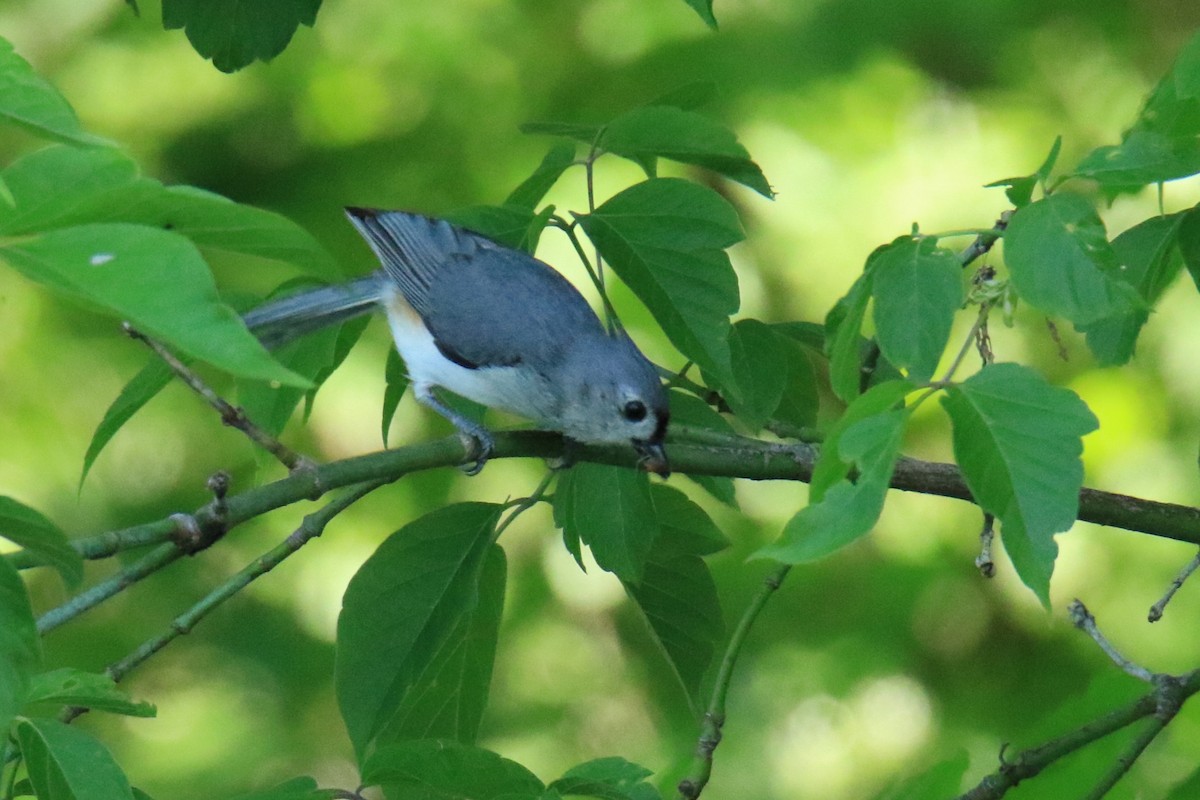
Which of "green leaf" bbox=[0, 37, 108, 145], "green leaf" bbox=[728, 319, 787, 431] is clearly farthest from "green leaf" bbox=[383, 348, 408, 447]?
"green leaf" bbox=[0, 37, 108, 145]

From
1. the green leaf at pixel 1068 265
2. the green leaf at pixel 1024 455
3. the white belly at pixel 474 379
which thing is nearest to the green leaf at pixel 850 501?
the green leaf at pixel 1024 455

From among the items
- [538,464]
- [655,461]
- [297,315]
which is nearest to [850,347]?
[655,461]

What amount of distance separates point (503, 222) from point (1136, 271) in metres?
1.00

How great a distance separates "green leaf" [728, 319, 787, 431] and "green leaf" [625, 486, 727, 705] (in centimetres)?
19

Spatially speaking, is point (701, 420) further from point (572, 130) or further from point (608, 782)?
point (608, 782)

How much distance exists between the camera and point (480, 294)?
344 cm

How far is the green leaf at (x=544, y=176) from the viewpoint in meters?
2.40

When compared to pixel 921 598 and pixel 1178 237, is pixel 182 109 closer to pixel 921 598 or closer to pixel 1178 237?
pixel 921 598

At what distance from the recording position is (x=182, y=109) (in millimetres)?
4668

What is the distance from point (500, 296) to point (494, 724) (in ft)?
5.90

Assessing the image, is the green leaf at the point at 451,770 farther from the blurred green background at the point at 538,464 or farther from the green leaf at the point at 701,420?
the blurred green background at the point at 538,464

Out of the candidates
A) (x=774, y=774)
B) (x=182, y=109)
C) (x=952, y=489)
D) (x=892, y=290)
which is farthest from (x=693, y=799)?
(x=182, y=109)

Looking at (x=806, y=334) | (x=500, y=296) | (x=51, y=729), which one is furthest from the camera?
(x=500, y=296)

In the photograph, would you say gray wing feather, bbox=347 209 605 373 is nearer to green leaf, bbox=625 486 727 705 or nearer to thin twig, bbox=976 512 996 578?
green leaf, bbox=625 486 727 705
